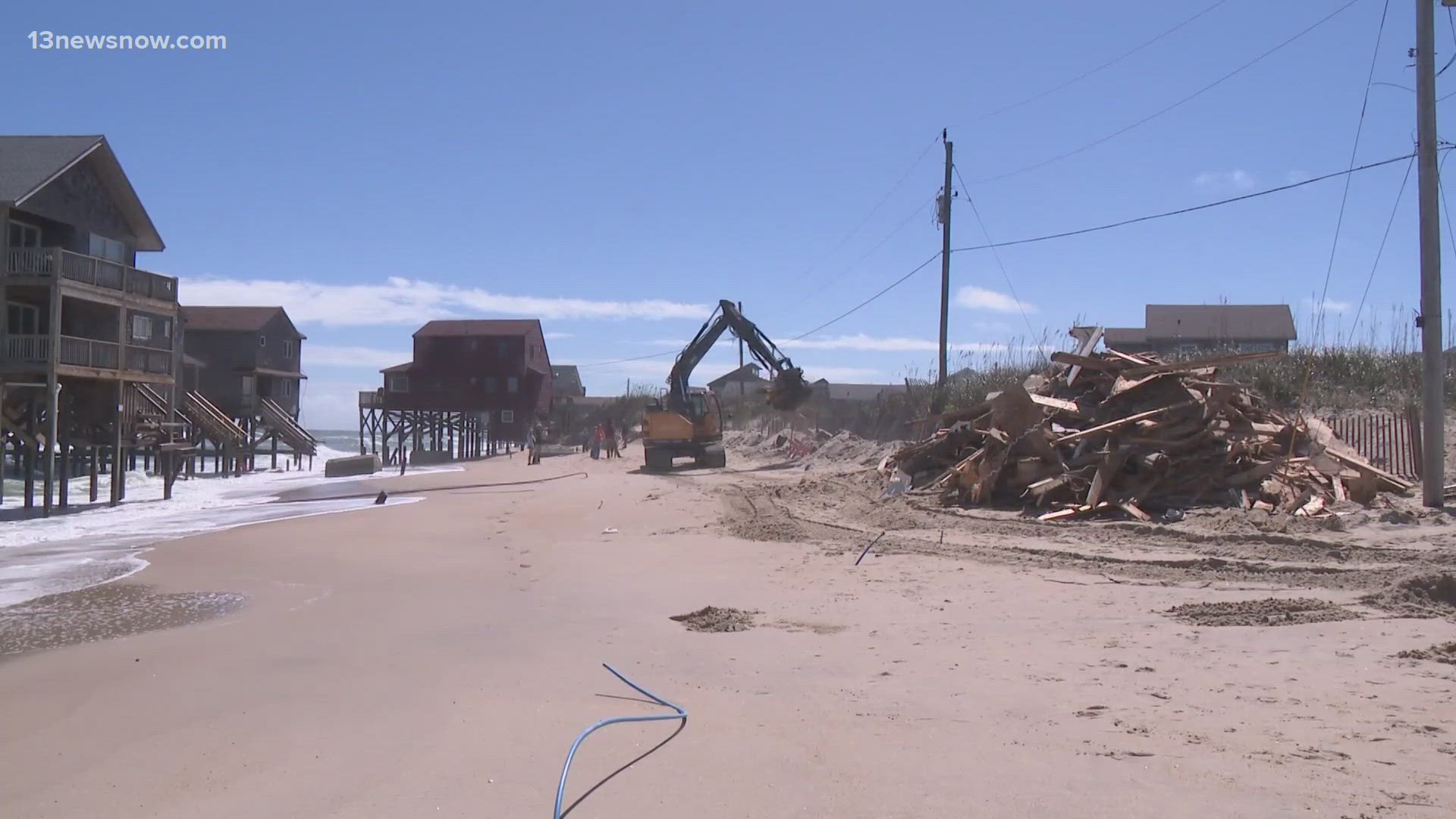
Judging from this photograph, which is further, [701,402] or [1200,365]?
[701,402]

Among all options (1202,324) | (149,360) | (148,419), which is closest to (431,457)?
(148,419)

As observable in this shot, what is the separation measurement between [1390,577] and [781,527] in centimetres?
830

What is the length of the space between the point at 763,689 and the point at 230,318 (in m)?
54.3

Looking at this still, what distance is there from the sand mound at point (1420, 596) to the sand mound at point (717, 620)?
16.9 ft

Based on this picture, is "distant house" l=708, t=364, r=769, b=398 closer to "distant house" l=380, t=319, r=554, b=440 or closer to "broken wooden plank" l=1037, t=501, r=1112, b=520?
"distant house" l=380, t=319, r=554, b=440

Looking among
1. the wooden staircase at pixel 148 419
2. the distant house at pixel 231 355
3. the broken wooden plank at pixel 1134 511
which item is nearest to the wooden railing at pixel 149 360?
the wooden staircase at pixel 148 419

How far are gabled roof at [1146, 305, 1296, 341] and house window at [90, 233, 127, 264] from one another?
41984mm

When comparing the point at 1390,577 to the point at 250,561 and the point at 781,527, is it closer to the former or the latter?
the point at 781,527

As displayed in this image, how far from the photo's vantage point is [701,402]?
1329 inches

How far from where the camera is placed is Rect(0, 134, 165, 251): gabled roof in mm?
26375

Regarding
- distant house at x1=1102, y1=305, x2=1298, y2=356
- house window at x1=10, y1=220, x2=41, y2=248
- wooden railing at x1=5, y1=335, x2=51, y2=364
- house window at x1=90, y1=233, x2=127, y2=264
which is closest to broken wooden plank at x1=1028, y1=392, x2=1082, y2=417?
wooden railing at x1=5, y1=335, x2=51, y2=364

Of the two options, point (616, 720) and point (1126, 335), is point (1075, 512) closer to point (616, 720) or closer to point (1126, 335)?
point (616, 720)

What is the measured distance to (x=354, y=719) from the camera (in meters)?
6.14

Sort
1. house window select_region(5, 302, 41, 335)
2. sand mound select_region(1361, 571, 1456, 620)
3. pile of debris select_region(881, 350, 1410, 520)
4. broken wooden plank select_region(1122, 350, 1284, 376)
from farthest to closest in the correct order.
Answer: house window select_region(5, 302, 41, 335)
broken wooden plank select_region(1122, 350, 1284, 376)
pile of debris select_region(881, 350, 1410, 520)
sand mound select_region(1361, 571, 1456, 620)
